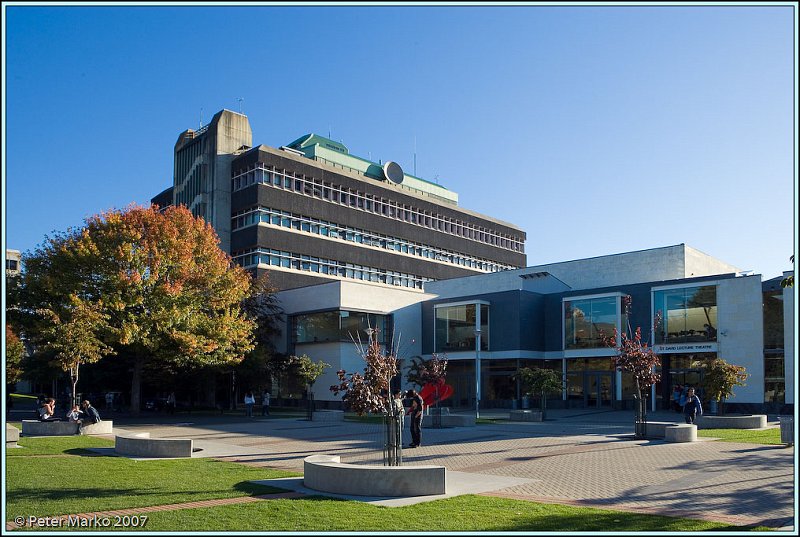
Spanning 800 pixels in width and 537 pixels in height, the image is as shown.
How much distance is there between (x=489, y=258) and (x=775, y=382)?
141ft

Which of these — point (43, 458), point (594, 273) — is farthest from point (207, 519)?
Result: point (594, 273)

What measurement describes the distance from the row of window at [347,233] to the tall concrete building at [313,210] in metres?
0.09

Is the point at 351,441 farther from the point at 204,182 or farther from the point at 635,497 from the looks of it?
the point at 204,182

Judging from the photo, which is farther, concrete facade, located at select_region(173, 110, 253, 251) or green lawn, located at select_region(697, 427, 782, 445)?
concrete facade, located at select_region(173, 110, 253, 251)

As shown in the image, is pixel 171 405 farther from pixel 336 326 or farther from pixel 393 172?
pixel 393 172

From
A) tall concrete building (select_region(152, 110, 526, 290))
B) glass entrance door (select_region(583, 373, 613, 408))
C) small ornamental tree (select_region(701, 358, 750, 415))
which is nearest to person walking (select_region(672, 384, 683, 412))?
glass entrance door (select_region(583, 373, 613, 408))

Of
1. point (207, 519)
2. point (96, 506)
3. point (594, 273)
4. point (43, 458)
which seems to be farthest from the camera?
point (594, 273)

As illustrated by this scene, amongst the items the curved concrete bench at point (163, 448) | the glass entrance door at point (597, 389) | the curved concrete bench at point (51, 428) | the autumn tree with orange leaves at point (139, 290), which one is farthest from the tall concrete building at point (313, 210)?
the curved concrete bench at point (163, 448)

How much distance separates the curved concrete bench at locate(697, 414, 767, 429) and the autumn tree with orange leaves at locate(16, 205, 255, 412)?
23.7m

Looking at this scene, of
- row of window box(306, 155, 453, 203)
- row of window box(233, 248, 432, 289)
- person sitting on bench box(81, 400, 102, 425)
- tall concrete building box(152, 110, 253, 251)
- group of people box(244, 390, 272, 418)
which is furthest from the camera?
row of window box(306, 155, 453, 203)

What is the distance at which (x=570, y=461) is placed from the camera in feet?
60.1

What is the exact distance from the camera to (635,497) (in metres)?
12.8

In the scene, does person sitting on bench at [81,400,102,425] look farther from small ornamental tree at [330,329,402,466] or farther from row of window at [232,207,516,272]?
row of window at [232,207,516,272]

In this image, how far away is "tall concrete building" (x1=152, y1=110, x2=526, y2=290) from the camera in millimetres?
58125
